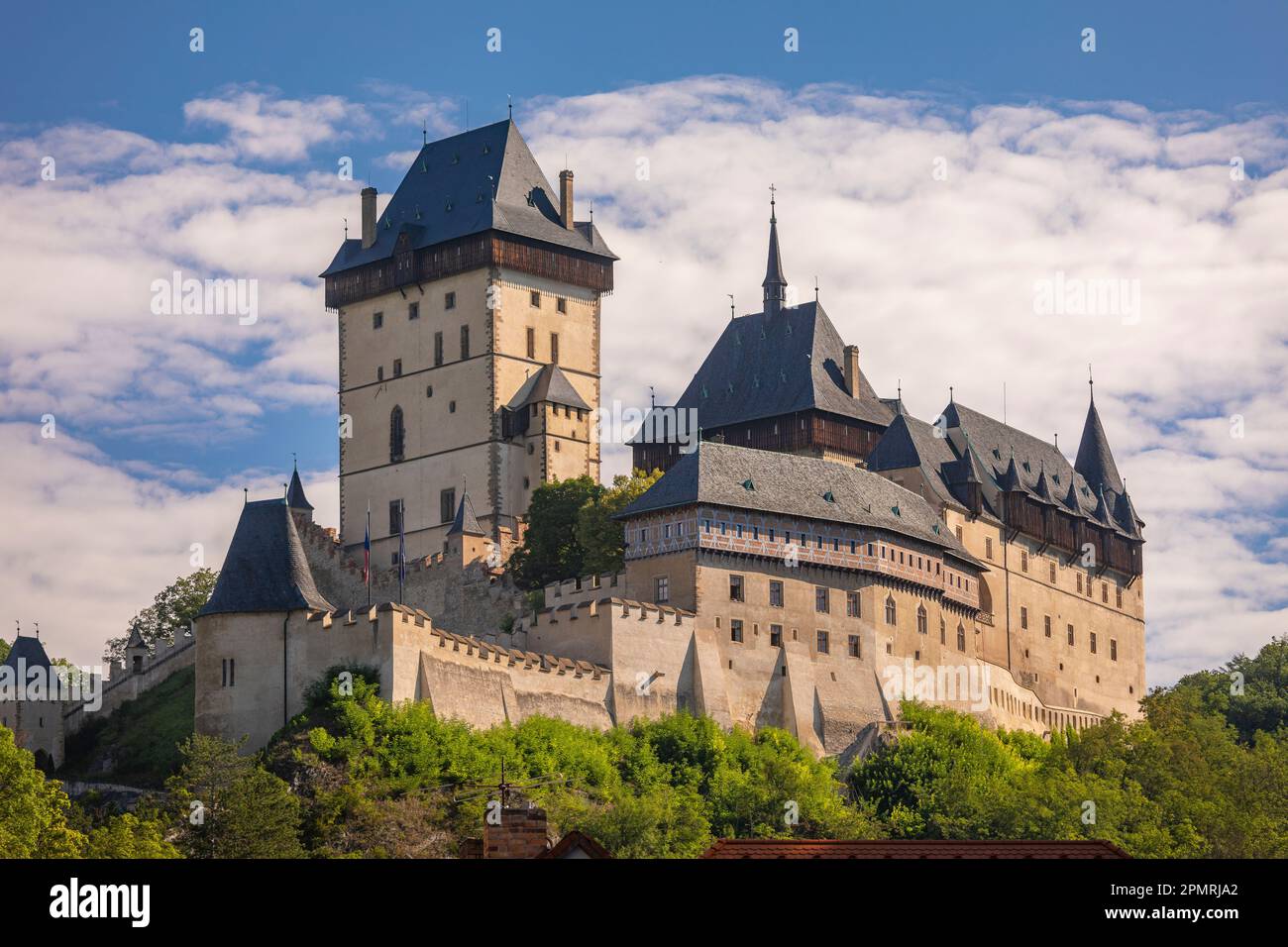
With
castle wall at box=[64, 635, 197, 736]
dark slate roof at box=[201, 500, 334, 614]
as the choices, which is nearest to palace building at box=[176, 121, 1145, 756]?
dark slate roof at box=[201, 500, 334, 614]

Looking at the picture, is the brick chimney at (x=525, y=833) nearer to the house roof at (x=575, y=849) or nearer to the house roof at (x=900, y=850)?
the house roof at (x=900, y=850)

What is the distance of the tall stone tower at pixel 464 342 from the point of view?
288 ft

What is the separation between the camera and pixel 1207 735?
87.3 m

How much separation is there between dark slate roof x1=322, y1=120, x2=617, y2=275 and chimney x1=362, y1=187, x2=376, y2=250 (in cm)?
28

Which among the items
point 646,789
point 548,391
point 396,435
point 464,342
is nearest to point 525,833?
point 646,789

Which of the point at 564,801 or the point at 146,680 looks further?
the point at 146,680

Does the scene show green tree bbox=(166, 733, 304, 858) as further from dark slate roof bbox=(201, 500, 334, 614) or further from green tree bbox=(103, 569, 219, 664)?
green tree bbox=(103, 569, 219, 664)

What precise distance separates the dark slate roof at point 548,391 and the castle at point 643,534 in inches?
6.7

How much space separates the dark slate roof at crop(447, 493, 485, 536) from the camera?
8069 cm

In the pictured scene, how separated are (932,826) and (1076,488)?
3694cm

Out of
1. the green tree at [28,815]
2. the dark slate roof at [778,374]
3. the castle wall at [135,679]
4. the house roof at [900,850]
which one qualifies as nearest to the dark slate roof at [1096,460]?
the dark slate roof at [778,374]
